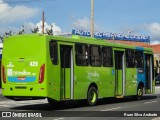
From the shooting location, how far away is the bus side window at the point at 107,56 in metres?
22.7

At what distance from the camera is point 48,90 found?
1855 centimetres

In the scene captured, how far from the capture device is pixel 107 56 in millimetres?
23000

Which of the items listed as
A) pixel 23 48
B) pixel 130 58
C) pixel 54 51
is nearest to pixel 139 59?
pixel 130 58

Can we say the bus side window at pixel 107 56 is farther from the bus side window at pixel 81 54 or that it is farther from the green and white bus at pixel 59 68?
the bus side window at pixel 81 54

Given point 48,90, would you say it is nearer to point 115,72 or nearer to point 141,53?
point 115,72

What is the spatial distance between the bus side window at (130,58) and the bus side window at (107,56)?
1860mm

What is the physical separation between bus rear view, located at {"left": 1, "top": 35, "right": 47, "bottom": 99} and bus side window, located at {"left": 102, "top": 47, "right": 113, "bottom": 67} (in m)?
4.77

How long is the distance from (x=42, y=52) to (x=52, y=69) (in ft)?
2.65

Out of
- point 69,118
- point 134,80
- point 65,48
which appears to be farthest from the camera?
point 134,80

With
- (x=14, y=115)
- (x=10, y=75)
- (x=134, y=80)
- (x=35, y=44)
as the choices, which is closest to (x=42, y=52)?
(x=35, y=44)

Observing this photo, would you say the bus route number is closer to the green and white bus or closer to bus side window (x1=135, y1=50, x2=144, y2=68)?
the green and white bus

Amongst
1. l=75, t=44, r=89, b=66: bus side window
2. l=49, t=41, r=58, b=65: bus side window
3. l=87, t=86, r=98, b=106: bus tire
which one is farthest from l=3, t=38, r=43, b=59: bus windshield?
l=87, t=86, r=98, b=106: bus tire

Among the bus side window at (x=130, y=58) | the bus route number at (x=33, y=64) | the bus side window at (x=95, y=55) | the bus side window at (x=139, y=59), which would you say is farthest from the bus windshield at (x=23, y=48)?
the bus side window at (x=139, y=59)

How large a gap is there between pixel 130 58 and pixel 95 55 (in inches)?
155
